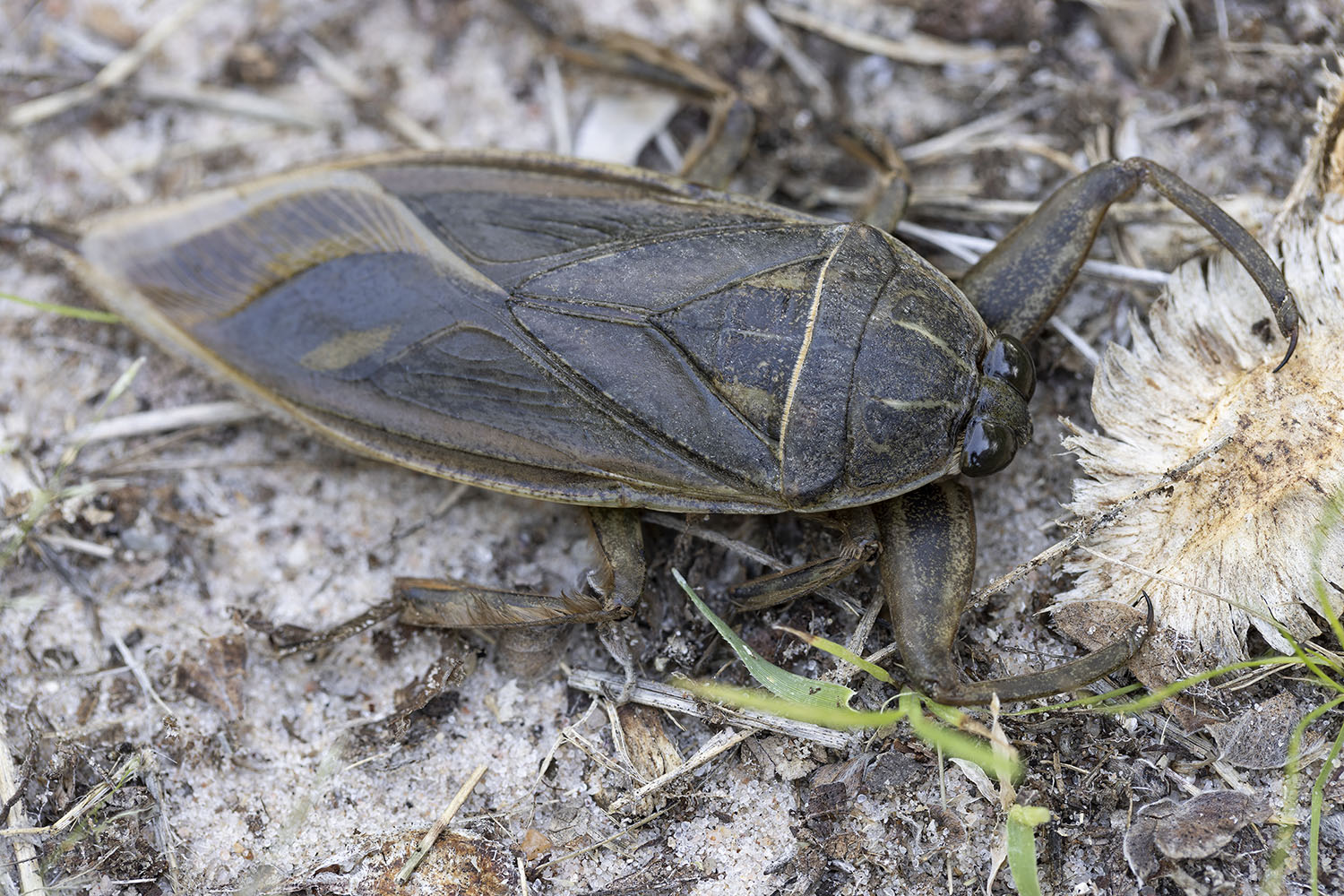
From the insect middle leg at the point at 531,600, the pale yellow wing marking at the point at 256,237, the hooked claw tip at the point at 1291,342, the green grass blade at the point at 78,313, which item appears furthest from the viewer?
the green grass blade at the point at 78,313

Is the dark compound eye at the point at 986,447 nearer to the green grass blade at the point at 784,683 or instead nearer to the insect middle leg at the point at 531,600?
the green grass blade at the point at 784,683

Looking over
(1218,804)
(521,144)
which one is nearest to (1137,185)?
(1218,804)

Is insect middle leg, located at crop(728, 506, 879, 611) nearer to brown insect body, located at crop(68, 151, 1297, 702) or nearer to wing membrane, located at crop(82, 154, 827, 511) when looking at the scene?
brown insect body, located at crop(68, 151, 1297, 702)

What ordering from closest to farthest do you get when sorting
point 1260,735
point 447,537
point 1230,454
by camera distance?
point 1260,735, point 1230,454, point 447,537

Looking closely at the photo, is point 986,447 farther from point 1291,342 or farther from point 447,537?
point 447,537

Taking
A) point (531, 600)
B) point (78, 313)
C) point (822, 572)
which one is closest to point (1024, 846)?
point (822, 572)

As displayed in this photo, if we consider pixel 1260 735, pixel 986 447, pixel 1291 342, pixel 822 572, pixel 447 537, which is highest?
pixel 1291 342

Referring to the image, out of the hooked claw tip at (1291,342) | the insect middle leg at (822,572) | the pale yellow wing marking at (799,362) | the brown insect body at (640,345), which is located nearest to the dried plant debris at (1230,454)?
the hooked claw tip at (1291,342)

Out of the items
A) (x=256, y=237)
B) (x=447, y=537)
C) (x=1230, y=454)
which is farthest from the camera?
(x=447, y=537)
